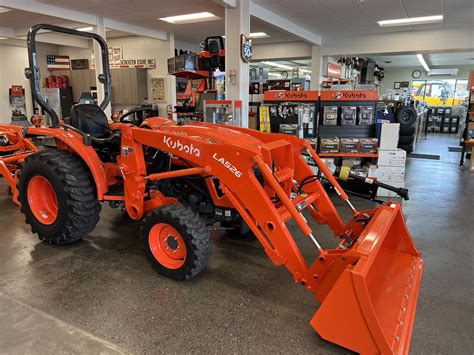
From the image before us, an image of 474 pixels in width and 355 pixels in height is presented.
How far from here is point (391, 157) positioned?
491 cm

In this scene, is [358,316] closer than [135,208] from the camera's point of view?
Yes

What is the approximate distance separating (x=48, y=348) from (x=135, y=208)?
1.16m

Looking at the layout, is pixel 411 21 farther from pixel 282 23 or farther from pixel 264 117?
pixel 264 117

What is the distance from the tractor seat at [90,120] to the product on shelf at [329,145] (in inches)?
113

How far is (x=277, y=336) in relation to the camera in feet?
6.72

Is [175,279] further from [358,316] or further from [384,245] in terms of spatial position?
[384,245]

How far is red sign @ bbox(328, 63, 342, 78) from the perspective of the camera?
1047 cm

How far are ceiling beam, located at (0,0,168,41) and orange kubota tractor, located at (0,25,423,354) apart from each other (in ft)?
13.7

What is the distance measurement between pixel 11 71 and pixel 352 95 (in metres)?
10.8

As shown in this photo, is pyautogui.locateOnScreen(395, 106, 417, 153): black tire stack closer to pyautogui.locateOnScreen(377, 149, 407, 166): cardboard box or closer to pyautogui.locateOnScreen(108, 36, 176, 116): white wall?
pyautogui.locateOnScreen(377, 149, 407, 166): cardboard box

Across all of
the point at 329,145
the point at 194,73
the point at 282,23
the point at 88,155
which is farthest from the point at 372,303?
the point at 282,23

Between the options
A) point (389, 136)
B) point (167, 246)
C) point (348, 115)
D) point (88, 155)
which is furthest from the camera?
point (348, 115)

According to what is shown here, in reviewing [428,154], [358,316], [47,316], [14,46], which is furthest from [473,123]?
[14,46]

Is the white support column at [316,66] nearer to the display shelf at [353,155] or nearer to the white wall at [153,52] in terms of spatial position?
the white wall at [153,52]
